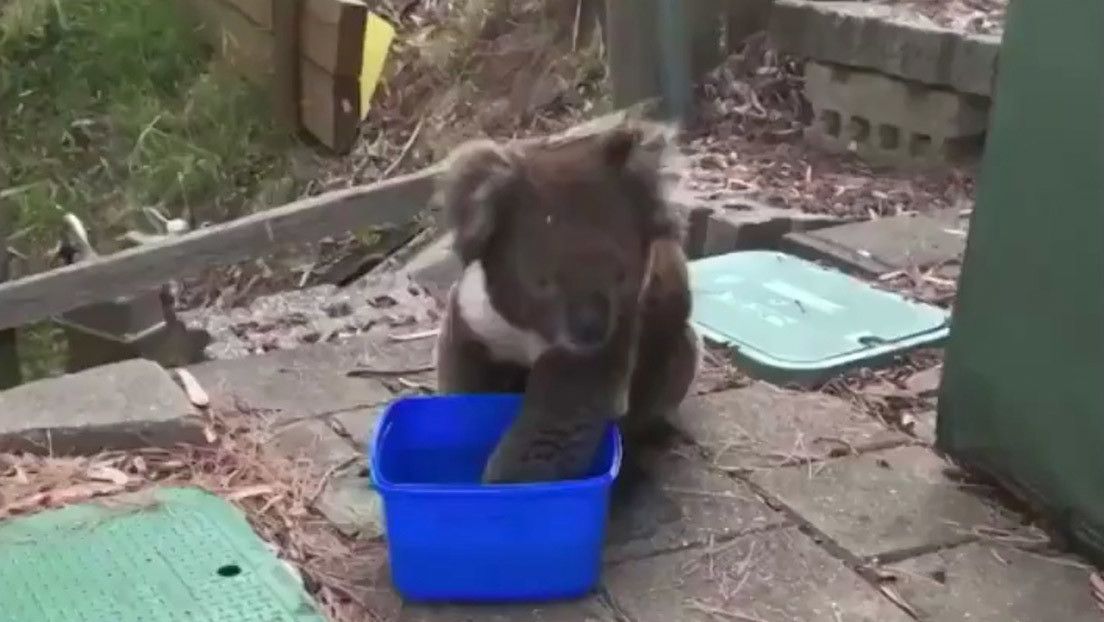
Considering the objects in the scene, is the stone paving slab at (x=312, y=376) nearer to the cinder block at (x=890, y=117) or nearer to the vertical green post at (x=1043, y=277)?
the vertical green post at (x=1043, y=277)

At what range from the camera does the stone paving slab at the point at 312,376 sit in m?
3.37

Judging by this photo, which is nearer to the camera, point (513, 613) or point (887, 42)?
point (513, 613)

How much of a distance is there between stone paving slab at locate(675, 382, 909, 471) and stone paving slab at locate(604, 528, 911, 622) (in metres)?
0.37

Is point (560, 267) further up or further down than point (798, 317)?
further up

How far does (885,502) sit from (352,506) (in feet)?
3.33

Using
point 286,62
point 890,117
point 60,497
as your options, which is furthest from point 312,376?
A: point 286,62

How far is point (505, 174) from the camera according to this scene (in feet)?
8.16

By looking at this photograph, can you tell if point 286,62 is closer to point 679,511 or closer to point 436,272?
point 436,272

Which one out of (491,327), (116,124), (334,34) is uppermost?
(491,327)

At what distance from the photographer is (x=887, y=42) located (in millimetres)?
4859

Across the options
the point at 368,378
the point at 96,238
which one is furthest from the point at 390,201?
the point at 96,238

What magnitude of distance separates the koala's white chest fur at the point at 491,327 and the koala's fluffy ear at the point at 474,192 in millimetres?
72

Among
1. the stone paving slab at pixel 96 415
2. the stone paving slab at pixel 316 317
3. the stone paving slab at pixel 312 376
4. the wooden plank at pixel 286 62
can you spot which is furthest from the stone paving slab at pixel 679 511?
the wooden plank at pixel 286 62

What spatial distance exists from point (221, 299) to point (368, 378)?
7.22 feet
